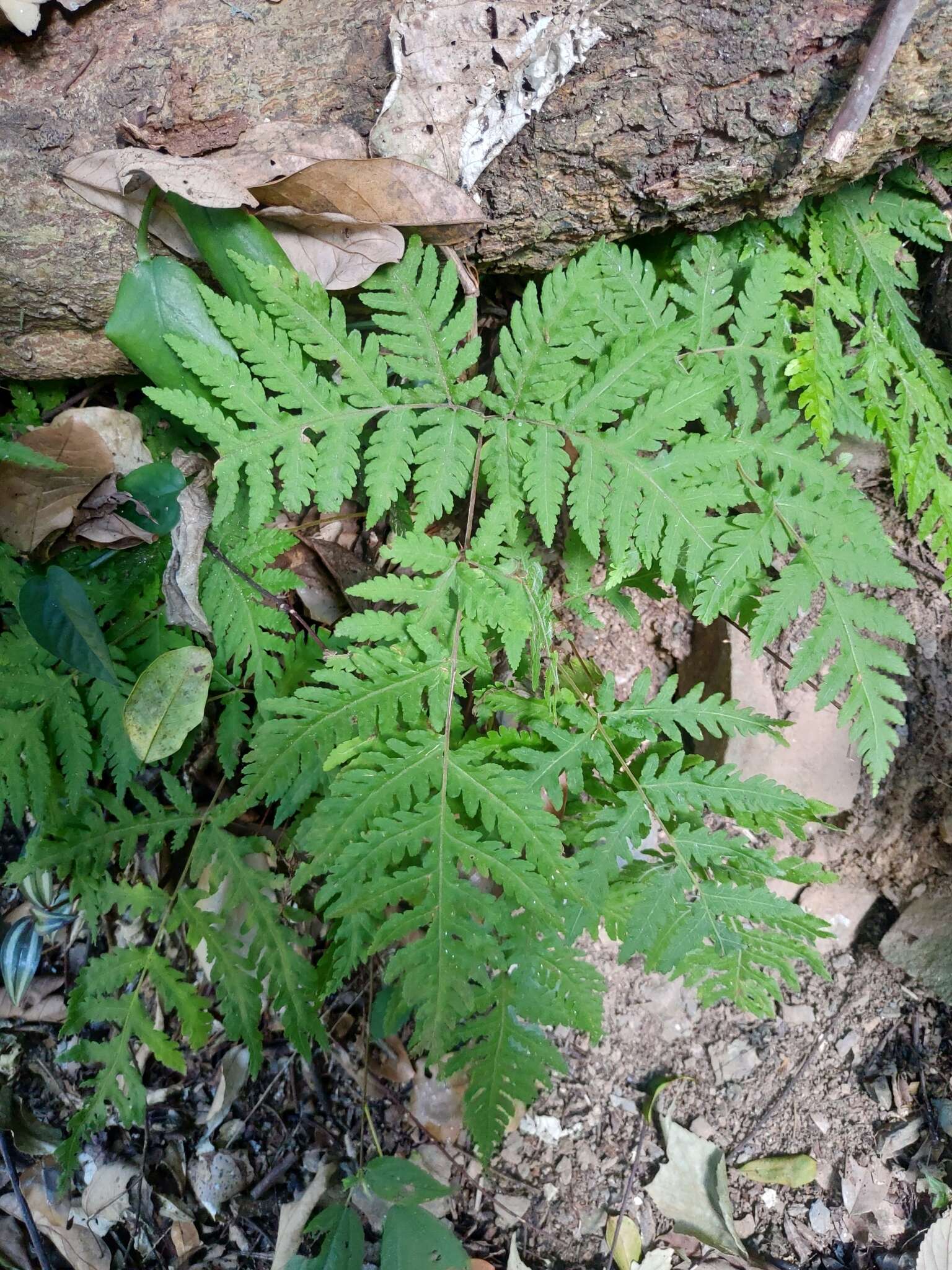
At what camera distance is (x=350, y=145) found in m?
A: 2.12

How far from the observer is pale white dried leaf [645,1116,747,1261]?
2725 mm

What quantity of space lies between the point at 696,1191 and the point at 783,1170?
1.07 feet

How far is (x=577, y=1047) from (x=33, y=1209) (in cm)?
191

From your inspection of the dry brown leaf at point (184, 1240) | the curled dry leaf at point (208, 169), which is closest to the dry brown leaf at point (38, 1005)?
the dry brown leaf at point (184, 1240)

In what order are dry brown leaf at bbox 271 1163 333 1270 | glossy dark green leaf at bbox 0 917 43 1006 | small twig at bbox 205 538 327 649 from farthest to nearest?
glossy dark green leaf at bbox 0 917 43 1006, dry brown leaf at bbox 271 1163 333 1270, small twig at bbox 205 538 327 649

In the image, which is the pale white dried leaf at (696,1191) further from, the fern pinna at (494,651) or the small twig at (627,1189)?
the fern pinna at (494,651)

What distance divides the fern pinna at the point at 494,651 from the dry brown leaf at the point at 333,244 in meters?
0.07

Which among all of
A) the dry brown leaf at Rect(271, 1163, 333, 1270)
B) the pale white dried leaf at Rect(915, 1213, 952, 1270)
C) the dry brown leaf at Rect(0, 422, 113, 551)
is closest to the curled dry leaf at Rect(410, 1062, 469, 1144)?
the dry brown leaf at Rect(271, 1163, 333, 1270)

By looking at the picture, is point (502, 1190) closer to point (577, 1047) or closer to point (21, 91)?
point (577, 1047)

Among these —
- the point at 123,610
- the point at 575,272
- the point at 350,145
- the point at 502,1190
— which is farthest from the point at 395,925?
the point at 350,145

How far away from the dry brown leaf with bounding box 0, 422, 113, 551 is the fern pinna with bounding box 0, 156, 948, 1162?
0.45ft

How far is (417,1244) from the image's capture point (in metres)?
2.28

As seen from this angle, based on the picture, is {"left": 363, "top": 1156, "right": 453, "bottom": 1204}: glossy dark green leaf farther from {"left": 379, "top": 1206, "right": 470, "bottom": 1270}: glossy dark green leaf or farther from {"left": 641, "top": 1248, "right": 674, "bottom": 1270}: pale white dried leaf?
{"left": 641, "top": 1248, "right": 674, "bottom": 1270}: pale white dried leaf

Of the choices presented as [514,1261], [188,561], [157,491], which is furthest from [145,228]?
[514,1261]
